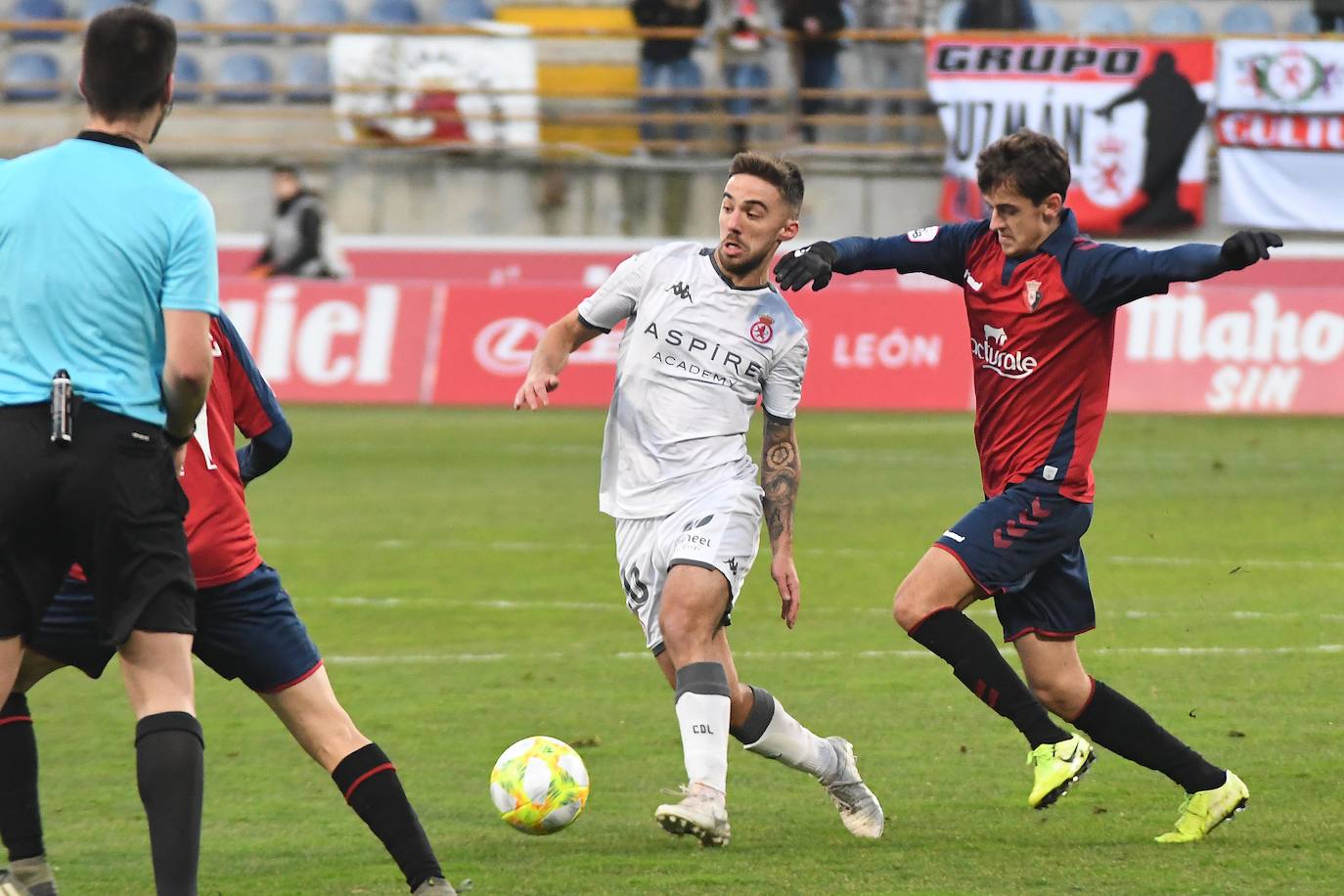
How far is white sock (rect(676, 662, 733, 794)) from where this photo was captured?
5.60 m

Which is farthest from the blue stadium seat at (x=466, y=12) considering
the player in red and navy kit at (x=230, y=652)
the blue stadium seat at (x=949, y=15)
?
the player in red and navy kit at (x=230, y=652)

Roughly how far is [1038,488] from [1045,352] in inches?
16.1

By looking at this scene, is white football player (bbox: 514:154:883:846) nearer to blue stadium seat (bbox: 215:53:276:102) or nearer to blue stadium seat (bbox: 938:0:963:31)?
blue stadium seat (bbox: 938:0:963:31)

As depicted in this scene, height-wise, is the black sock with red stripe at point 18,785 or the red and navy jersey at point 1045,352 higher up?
the red and navy jersey at point 1045,352

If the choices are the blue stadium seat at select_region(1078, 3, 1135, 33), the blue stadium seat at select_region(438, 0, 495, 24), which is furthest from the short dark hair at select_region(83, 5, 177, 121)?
the blue stadium seat at select_region(1078, 3, 1135, 33)

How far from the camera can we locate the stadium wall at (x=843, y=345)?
1956cm

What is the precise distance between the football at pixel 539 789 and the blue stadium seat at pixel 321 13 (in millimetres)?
23616

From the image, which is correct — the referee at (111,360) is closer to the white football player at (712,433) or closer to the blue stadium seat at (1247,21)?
the white football player at (712,433)

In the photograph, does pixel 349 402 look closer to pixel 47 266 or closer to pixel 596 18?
pixel 596 18

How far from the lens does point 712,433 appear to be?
6.02 metres

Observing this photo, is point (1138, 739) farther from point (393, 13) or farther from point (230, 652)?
point (393, 13)

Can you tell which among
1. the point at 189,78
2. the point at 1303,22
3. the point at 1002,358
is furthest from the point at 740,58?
the point at 1002,358

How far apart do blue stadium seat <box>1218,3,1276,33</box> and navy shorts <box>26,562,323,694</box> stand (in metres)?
Answer: 24.9

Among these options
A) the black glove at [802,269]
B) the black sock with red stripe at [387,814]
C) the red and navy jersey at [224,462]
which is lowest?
the black sock with red stripe at [387,814]
